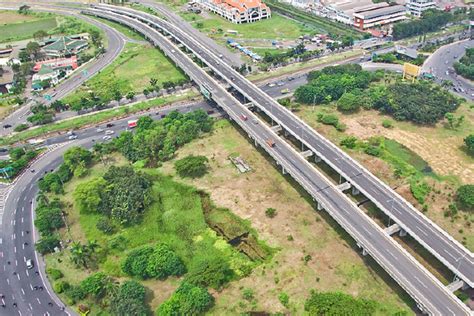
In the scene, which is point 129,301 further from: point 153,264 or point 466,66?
point 466,66

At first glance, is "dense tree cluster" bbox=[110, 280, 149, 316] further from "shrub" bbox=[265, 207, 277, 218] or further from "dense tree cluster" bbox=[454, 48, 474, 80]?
"dense tree cluster" bbox=[454, 48, 474, 80]

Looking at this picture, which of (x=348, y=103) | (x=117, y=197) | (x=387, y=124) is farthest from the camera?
(x=348, y=103)

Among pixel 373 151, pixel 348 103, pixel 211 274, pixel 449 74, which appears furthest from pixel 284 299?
pixel 449 74

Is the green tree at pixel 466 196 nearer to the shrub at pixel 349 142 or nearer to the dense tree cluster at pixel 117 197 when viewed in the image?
the shrub at pixel 349 142

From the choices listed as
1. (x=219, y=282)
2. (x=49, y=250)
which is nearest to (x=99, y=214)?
(x=49, y=250)

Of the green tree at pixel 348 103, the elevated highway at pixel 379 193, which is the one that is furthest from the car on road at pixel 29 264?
the green tree at pixel 348 103

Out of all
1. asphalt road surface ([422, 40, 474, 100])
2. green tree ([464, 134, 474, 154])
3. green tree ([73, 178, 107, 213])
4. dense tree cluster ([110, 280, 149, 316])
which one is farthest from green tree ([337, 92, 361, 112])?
dense tree cluster ([110, 280, 149, 316])
